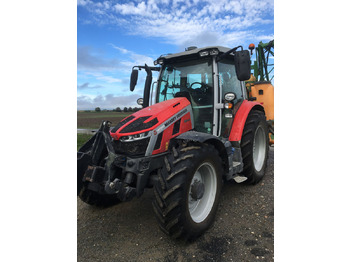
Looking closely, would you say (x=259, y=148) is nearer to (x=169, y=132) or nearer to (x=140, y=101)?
(x=169, y=132)

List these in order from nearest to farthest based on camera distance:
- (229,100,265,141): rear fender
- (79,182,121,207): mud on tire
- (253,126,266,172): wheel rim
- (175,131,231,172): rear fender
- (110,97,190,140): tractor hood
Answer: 1. (175,131,231,172): rear fender
2. (110,97,190,140): tractor hood
3. (79,182,121,207): mud on tire
4. (229,100,265,141): rear fender
5. (253,126,266,172): wheel rim

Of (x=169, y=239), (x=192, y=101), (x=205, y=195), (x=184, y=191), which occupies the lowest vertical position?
(x=169, y=239)

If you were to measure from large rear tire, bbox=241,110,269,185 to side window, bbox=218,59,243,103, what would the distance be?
487 mm

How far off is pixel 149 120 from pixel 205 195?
3.96ft

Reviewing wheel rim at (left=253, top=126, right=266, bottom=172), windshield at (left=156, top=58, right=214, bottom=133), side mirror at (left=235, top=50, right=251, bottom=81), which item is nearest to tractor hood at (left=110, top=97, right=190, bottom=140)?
windshield at (left=156, top=58, right=214, bottom=133)

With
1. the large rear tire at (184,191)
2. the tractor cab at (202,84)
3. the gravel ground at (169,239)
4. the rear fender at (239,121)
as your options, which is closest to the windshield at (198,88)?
the tractor cab at (202,84)

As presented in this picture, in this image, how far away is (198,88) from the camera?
371 cm

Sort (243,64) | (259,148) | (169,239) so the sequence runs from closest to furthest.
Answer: (169,239), (243,64), (259,148)

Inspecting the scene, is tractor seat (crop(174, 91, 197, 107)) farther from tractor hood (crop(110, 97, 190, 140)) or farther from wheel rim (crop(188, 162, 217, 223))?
wheel rim (crop(188, 162, 217, 223))

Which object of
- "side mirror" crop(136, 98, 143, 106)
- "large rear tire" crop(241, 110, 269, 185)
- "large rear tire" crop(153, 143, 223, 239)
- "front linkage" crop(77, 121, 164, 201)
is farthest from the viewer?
"side mirror" crop(136, 98, 143, 106)

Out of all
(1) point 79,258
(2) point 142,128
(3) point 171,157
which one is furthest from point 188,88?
(1) point 79,258

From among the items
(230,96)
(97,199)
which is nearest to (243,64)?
(230,96)

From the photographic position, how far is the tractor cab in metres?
3.59

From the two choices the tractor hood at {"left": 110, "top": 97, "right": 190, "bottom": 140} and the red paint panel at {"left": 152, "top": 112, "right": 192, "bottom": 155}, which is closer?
the tractor hood at {"left": 110, "top": 97, "right": 190, "bottom": 140}
